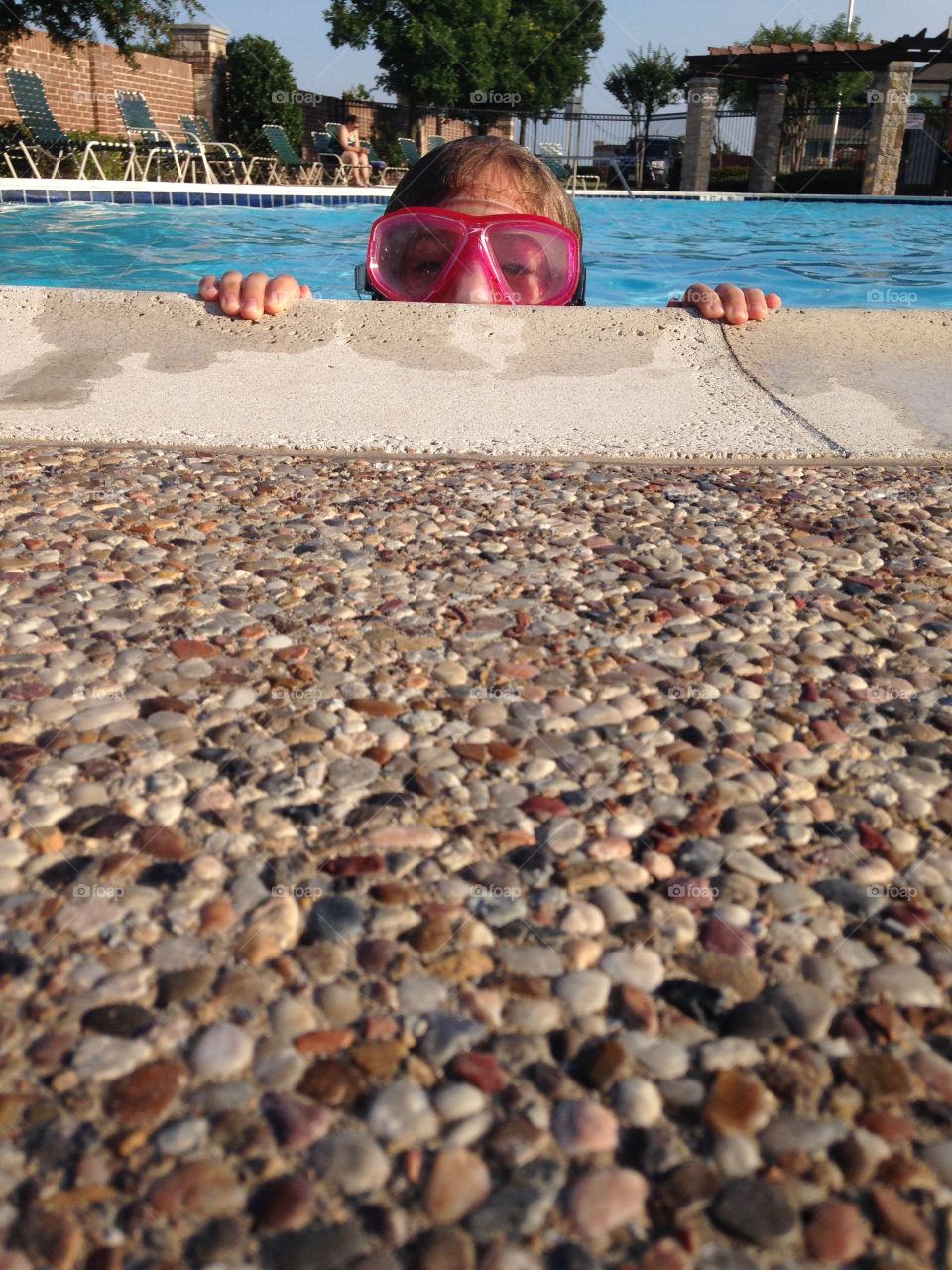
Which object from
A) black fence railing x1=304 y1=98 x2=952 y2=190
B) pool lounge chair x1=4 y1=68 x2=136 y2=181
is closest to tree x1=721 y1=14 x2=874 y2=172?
black fence railing x1=304 y1=98 x2=952 y2=190

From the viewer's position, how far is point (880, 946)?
4.33 ft

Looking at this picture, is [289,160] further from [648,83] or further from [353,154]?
[648,83]

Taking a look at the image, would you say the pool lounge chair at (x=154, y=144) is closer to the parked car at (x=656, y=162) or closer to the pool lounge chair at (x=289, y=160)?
the pool lounge chair at (x=289, y=160)

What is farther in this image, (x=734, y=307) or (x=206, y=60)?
(x=206, y=60)

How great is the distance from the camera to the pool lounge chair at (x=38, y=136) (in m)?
16.7

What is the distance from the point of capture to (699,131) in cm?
2695

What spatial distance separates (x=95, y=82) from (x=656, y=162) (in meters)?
20.5

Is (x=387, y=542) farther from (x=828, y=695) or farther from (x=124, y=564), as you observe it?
(x=828, y=695)

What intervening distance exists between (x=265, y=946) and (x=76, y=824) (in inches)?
15.4

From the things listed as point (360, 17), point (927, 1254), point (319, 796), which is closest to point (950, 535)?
point (319, 796)

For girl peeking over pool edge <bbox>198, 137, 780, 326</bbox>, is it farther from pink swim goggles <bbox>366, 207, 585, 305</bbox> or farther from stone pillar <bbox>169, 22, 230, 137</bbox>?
stone pillar <bbox>169, 22, 230, 137</bbox>

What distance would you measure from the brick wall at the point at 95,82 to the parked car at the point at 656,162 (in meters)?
14.7

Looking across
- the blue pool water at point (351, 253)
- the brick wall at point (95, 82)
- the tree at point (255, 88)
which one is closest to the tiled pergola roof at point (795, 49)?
the blue pool water at point (351, 253)

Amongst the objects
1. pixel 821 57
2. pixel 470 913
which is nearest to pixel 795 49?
pixel 821 57
